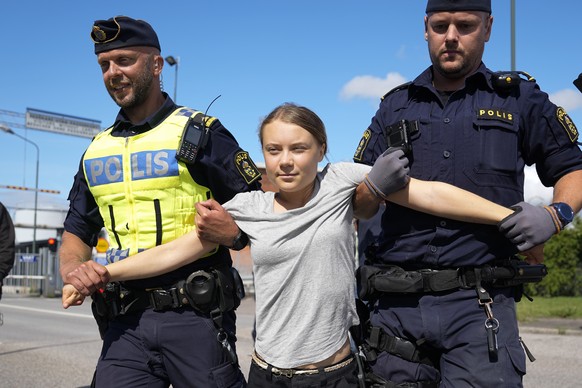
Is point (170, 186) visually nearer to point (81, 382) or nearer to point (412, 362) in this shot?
point (412, 362)

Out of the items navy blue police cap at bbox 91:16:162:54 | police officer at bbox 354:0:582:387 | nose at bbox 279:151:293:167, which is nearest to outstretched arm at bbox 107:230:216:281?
nose at bbox 279:151:293:167

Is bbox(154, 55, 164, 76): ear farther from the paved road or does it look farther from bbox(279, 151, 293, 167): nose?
the paved road

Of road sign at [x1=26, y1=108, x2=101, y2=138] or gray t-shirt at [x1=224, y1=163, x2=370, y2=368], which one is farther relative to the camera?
road sign at [x1=26, y1=108, x2=101, y2=138]

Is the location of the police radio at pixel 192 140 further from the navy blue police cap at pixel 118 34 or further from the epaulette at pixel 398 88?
the epaulette at pixel 398 88

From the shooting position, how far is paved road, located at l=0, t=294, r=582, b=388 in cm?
804

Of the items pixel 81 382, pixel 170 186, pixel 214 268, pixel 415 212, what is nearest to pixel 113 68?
pixel 170 186

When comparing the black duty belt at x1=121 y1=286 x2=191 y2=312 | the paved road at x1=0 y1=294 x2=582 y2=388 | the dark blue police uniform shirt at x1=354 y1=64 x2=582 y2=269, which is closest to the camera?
the dark blue police uniform shirt at x1=354 y1=64 x2=582 y2=269

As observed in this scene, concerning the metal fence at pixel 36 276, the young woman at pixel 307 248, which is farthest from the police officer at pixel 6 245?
the metal fence at pixel 36 276

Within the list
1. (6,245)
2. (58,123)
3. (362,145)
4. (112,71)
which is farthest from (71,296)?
(58,123)

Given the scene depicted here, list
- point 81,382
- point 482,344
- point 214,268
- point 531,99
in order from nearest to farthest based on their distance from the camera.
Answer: point 482,344 → point 531,99 → point 214,268 → point 81,382

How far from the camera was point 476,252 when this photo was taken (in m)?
2.81

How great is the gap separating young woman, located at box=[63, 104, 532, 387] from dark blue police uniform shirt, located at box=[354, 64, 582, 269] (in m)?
0.14

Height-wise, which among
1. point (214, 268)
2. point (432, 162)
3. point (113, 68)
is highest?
point (113, 68)

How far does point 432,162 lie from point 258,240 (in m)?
0.79
